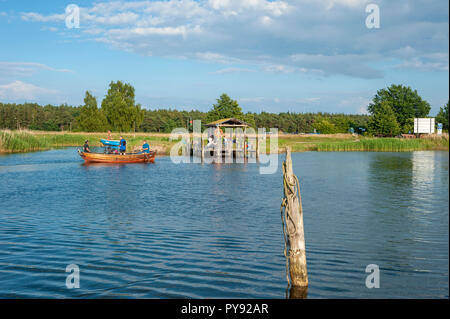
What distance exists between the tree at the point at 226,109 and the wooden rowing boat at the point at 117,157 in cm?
3965

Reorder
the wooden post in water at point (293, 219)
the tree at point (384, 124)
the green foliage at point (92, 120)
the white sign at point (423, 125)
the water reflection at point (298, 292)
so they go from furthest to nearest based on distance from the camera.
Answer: the green foliage at point (92, 120) < the tree at point (384, 124) < the white sign at point (423, 125) < the water reflection at point (298, 292) < the wooden post in water at point (293, 219)

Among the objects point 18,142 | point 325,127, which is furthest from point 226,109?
point 18,142

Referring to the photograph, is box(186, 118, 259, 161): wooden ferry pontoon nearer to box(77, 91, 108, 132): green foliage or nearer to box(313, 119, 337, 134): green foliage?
box(77, 91, 108, 132): green foliage

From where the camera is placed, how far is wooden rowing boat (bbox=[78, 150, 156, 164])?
40.6 meters

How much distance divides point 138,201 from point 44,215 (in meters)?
4.83

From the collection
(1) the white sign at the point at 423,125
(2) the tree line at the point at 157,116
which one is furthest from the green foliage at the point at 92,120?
(1) the white sign at the point at 423,125

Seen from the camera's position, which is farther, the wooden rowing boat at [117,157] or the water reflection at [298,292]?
the wooden rowing boat at [117,157]

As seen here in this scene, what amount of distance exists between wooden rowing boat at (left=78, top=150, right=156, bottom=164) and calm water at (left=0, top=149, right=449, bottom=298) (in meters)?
15.0

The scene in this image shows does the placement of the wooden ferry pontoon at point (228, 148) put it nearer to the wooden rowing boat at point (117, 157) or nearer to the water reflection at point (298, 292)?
the wooden rowing boat at point (117, 157)

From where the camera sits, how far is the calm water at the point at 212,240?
8.59 metres
